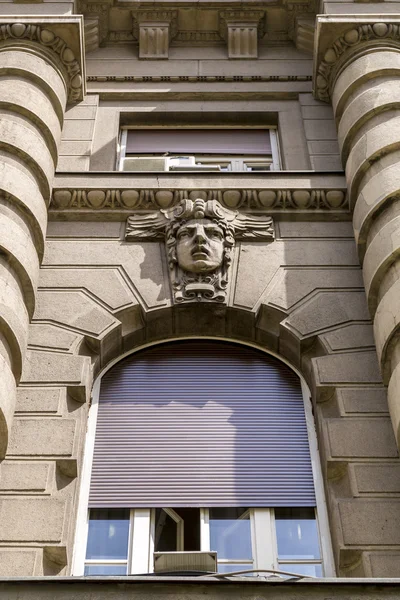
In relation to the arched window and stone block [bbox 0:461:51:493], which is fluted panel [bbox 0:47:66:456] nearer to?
stone block [bbox 0:461:51:493]

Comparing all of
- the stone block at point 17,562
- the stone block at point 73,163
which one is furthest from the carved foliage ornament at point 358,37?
the stone block at point 17,562

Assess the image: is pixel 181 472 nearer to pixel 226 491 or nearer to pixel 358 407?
pixel 226 491

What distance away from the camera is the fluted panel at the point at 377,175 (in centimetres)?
1039

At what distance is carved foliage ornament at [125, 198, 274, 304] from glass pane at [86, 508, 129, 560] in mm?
3137

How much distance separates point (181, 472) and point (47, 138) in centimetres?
578

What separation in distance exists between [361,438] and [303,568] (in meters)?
1.60

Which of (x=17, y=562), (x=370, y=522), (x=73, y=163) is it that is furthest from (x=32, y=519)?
(x=73, y=163)

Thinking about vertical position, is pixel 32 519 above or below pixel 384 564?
above

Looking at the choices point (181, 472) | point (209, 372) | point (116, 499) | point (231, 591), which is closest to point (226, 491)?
point (181, 472)

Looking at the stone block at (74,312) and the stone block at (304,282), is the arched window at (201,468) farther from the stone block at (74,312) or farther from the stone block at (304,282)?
the stone block at (304,282)

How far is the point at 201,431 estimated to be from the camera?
1063 centimetres

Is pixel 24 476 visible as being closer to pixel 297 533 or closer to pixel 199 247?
pixel 297 533

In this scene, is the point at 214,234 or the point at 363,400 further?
the point at 214,234

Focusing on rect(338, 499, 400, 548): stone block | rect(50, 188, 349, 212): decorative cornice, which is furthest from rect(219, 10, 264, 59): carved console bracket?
rect(338, 499, 400, 548): stone block
